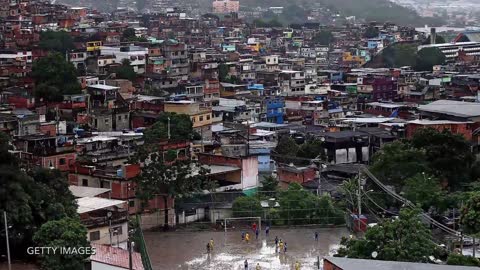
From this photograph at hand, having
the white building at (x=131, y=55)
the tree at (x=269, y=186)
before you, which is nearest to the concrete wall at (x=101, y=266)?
the tree at (x=269, y=186)

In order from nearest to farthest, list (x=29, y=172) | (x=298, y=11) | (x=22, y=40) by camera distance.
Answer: (x=29, y=172) → (x=22, y=40) → (x=298, y=11)

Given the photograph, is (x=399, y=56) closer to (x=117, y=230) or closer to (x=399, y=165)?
(x=399, y=165)

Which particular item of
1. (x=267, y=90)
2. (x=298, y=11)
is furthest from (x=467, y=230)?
(x=298, y=11)

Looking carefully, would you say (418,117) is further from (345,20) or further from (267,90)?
(345,20)

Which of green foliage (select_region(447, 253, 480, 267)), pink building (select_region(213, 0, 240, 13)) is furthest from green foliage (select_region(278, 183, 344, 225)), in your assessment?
pink building (select_region(213, 0, 240, 13))

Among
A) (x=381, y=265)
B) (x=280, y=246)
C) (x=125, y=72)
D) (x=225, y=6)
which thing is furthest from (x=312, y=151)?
(x=225, y=6)
